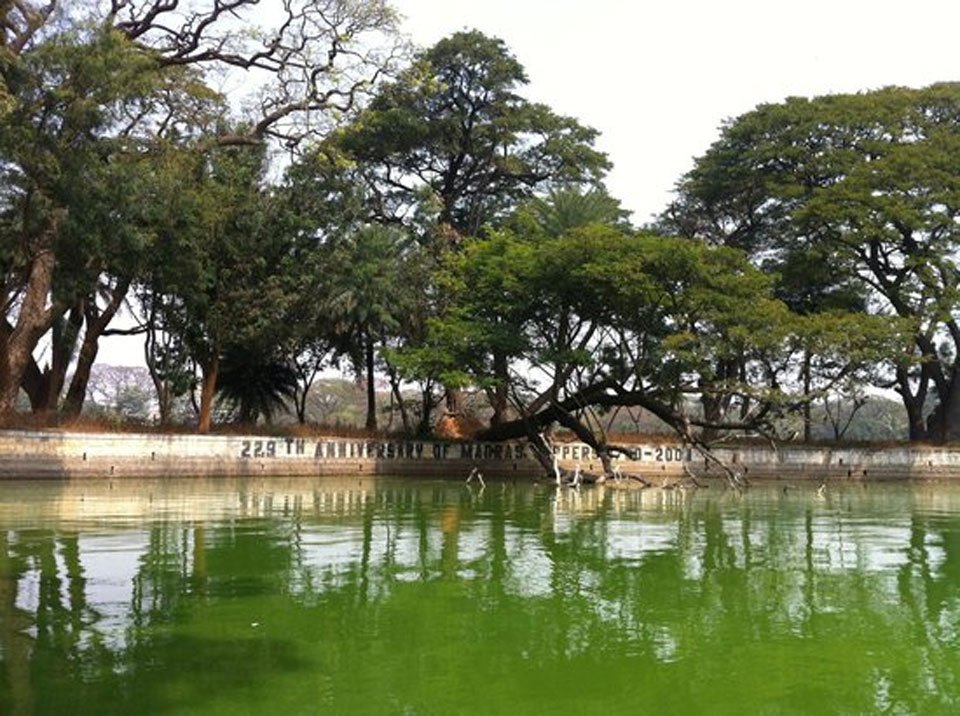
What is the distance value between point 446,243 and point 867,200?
16467 millimetres

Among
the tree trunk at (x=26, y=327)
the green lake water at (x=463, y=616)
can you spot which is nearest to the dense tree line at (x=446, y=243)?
the tree trunk at (x=26, y=327)

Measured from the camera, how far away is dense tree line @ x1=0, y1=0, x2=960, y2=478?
79.8 feet

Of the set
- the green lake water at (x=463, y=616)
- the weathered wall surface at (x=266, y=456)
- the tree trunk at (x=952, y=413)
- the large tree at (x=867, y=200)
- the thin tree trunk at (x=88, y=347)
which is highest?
the large tree at (x=867, y=200)

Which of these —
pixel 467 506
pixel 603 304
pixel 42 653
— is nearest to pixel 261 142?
pixel 603 304

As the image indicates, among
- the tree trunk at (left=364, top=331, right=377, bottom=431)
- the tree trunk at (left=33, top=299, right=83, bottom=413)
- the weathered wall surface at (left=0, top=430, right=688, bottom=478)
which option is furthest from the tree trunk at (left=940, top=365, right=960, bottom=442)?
the tree trunk at (left=33, top=299, right=83, bottom=413)

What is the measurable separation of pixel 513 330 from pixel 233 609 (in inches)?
965

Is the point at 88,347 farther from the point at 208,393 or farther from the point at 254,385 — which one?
the point at 254,385

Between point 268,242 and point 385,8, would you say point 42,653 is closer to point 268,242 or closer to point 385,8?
point 385,8

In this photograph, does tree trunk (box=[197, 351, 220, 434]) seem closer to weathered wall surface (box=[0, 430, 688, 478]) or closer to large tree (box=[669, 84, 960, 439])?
weathered wall surface (box=[0, 430, 688, 478])

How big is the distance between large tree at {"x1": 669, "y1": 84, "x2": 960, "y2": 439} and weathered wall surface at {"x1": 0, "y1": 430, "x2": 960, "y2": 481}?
4320 mm

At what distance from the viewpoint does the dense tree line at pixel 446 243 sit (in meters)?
24.3

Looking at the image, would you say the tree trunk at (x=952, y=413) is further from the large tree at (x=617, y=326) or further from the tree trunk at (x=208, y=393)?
the tree trunk at (x=208, y=393)

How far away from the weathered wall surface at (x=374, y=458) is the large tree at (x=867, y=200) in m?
4.32

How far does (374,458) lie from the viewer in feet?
112
